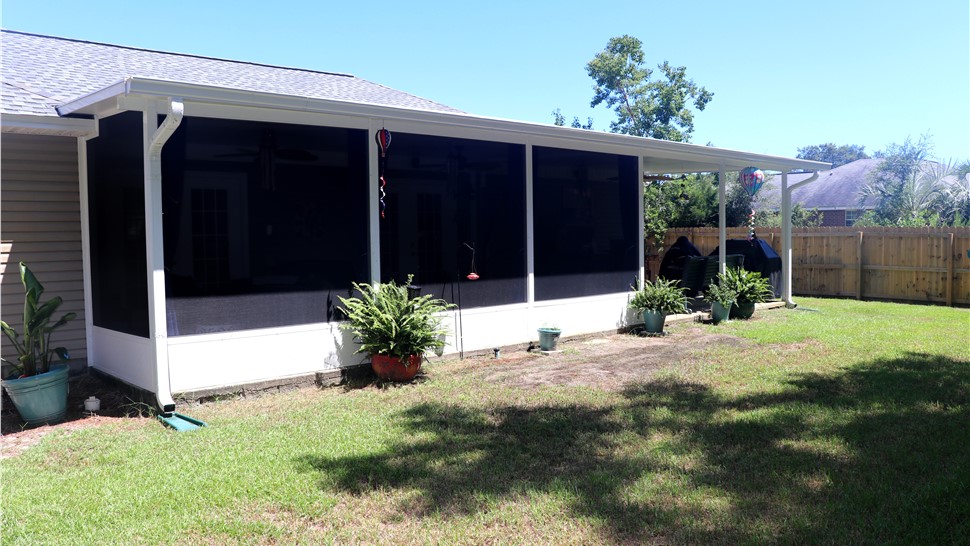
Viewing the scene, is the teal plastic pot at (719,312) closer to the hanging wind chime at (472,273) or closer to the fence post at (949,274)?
the hanging wind chime at (472,273)

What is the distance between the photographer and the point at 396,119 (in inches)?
257

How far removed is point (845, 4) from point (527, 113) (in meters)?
18.8

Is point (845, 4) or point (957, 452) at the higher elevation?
point (845, 4)

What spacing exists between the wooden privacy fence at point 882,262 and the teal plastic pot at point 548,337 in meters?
9.21

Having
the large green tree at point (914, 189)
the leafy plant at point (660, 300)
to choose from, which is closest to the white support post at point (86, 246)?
the leafy plant at point (660, 300)

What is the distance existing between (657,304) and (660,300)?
7 centimetres

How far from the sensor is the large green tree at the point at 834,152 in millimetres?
74900

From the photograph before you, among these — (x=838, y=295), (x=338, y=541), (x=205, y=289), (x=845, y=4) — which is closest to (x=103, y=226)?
(x=205, y=289)

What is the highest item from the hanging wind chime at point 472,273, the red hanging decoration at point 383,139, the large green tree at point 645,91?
the large green tree at point 645,91

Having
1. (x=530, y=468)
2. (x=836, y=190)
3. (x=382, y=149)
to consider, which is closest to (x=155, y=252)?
(x=382, y=149)

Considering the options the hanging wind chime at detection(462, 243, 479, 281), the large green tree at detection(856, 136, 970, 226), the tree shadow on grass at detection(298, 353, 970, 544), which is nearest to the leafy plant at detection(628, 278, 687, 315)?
the hanging wind chime at detection(462, 243, 479, 281)

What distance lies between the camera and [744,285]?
35.8 ft

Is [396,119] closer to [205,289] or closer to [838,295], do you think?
[205,289]

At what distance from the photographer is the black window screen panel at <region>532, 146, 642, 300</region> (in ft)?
27.8
